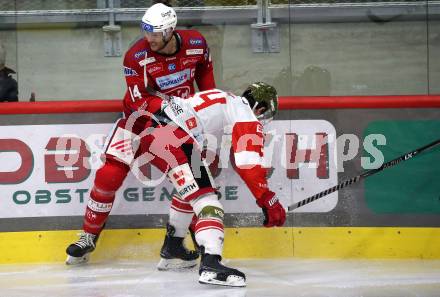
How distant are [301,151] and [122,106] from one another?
3.57 ft

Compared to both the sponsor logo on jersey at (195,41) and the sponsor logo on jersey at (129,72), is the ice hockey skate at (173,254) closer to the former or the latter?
the sponsor logo on jersey at (129,72)

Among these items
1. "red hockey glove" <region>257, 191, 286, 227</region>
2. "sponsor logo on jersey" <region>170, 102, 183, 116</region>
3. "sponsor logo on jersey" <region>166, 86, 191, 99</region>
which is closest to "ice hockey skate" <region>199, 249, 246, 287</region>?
"red hockey glove" <region>257, 191, 286, 227</region>

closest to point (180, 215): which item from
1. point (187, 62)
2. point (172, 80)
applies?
point (172, 80)

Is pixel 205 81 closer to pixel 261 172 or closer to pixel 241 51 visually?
pixel 241 51

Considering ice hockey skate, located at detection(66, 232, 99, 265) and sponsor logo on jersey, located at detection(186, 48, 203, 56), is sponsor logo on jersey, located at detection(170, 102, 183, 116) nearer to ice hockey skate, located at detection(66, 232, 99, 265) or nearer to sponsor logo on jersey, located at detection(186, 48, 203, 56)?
sponsor logo on jersey, located at detection(186, 48, 203, 56)

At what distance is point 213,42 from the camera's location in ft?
21.1

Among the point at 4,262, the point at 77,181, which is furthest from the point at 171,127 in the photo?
the point at 4,262

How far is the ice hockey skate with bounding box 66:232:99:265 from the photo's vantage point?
6.08 meters

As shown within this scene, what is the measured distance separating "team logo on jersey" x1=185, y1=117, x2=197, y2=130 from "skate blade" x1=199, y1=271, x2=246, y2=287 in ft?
2.63

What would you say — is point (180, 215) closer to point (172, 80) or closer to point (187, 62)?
point (172, 80)

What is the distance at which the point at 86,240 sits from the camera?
612 cm

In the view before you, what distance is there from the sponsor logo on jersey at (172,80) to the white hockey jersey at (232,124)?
0.76 ft

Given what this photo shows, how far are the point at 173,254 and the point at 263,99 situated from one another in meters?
1.02

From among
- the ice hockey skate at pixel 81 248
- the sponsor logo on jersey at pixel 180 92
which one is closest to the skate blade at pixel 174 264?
the ice hockey skate at pixel 81 248
